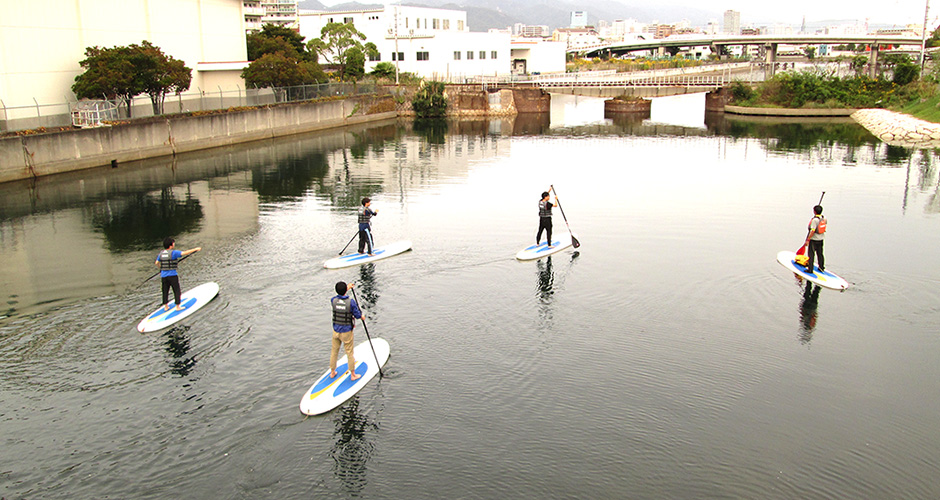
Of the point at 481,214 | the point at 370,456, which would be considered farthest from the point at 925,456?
the point at 481,214

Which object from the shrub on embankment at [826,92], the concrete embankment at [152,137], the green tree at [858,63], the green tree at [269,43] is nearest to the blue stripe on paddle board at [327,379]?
the concrete embankment at [152,137]

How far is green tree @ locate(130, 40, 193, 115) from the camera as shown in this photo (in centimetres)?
4178

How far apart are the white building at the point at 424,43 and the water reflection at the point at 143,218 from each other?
193 feet

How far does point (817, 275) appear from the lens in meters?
18.7

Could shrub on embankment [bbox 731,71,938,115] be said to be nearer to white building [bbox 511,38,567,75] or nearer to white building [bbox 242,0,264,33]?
white building [bbox 511,38,567,75]

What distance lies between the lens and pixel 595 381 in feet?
43.3

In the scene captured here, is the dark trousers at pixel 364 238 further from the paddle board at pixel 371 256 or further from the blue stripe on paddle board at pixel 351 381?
the blue stripe on paddle board at pixel 351 381

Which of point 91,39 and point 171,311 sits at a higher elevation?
point 91,39

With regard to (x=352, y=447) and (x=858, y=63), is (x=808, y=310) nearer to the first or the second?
(x=352, y=447)

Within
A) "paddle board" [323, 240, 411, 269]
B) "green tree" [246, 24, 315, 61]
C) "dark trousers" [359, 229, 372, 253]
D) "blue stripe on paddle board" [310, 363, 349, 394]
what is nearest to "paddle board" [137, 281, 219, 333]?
"paddle board" [323, 240, 411, 269]

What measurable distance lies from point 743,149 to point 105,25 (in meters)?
43.8

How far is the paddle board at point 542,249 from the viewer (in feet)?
69.4

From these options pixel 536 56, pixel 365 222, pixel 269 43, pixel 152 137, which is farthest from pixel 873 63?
pixel 365 222

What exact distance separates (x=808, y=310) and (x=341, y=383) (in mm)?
11372
